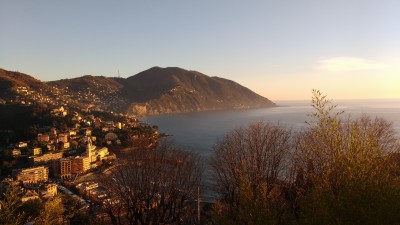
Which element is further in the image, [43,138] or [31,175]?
[43,138]

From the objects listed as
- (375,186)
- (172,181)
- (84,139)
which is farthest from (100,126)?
(375,186)

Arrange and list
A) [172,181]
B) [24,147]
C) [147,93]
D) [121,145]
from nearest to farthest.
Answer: [172,181], [24,147], [121,145], [147,93]

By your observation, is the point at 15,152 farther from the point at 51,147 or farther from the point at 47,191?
the point at 47,191

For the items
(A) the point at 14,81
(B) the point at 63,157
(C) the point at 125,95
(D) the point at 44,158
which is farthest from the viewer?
(C) the point at 125,95

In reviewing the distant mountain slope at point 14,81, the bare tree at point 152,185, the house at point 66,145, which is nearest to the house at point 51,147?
the house at point 66,145

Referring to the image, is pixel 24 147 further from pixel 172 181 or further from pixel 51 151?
pixel 172 181

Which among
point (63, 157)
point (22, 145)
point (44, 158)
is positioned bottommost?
point (63, 157)

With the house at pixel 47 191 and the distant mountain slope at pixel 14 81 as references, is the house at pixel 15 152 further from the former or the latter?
the distant mountain slope at pixel 14 81

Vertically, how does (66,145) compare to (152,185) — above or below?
below

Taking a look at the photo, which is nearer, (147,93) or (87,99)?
(87,99)

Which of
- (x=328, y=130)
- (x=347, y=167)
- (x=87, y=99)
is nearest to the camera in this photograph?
(x=347, y=167)

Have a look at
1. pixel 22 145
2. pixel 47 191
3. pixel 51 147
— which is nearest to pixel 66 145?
pixel 51 147
